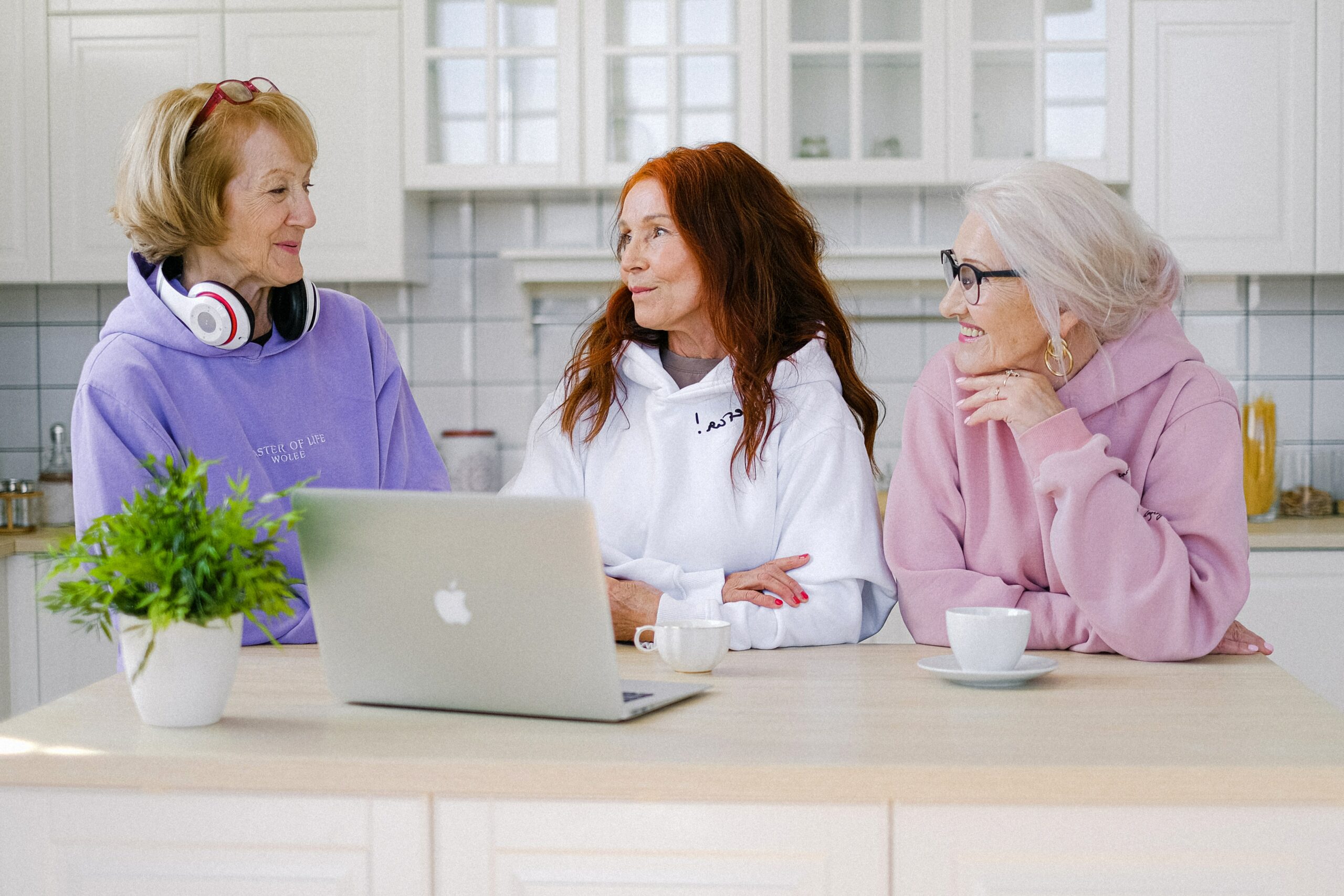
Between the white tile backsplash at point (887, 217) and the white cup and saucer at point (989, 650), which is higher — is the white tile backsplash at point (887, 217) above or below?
above

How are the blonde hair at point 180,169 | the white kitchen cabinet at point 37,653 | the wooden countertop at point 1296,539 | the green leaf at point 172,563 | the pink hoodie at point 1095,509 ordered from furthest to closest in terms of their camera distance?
the white kitchen cabinet at point 37,653
the wooden countertop at point 1296,539
the blonde hair at point 180,169
the pink hoodie at point 1095,509
the green leaf at point 172,563

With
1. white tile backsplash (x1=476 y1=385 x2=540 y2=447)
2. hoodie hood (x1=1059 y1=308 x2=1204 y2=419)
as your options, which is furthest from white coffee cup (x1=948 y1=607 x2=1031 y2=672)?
white tile backsplash (x1=476 y1=385 x2=540 y2=447)

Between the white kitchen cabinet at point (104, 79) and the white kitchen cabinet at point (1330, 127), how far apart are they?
2.72 metres


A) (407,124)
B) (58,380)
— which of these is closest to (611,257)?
(407,124)

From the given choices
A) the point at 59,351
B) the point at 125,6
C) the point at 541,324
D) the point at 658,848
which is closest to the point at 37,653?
the point at 59,351

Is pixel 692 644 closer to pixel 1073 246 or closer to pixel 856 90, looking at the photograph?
pixel 1073 246

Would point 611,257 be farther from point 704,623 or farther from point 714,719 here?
point 714,719

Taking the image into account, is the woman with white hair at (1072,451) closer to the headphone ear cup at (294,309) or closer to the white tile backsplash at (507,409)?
the headphone ear cup at (294,309)

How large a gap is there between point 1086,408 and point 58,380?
3.06 metres

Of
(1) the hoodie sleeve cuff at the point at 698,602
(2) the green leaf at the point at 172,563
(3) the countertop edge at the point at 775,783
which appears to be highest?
(2) the green leaf at the point at 172,563

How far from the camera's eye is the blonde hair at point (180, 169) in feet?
5.51

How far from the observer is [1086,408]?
1580 millimetres

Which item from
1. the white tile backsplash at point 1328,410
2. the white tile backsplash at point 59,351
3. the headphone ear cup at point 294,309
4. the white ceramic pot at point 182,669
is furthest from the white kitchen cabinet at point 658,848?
the white tile backsplash at point 59,351

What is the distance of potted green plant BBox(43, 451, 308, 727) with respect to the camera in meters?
1.15
